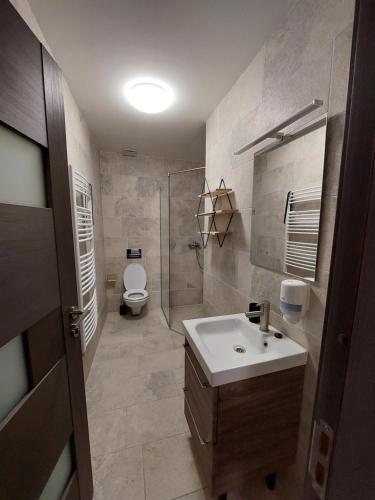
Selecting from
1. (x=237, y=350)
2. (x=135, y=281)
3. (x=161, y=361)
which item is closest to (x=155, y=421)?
(x=161, y=361)

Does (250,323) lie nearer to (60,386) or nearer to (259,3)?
(60,386)

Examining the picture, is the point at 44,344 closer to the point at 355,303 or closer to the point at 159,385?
the point at 355,303

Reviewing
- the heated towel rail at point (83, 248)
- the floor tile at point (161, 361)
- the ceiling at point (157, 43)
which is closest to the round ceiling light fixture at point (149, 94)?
the ceiling at point (157, 43)

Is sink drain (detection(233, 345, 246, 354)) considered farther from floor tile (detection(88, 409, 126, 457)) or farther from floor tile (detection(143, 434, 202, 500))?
floor tile (detection(88, 409, 126, 457))

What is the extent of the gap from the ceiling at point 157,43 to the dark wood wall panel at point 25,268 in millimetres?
1258

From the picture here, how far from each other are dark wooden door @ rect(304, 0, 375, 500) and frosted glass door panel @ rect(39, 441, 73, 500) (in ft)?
3.55

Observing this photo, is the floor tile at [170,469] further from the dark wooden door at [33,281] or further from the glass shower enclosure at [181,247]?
the glass shower enclosure at [181,247]

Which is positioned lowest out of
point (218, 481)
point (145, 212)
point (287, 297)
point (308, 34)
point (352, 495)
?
point (218, 481)

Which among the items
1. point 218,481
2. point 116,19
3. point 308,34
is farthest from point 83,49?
point 218,481

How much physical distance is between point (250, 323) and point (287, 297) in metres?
→ 0.45

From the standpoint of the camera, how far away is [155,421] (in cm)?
159

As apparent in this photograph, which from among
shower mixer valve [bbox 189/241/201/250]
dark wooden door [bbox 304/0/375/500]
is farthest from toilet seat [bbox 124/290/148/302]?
dark wooden door [bbox 304/0/375/500]

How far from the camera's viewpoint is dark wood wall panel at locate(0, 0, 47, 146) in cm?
60

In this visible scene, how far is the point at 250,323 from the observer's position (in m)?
1.38
